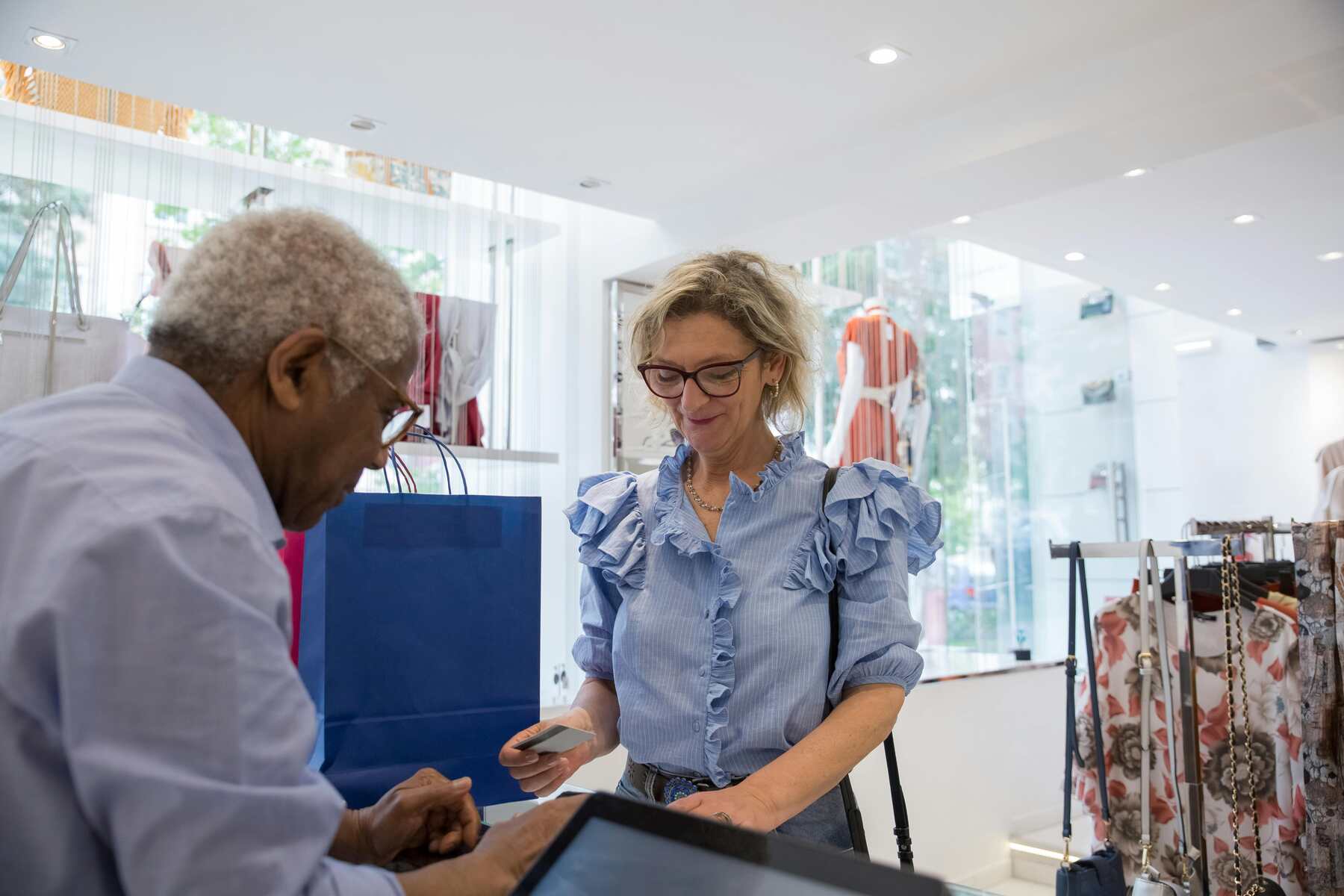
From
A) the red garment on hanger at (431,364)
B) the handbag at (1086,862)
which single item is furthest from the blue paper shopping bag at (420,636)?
the red garment on hanger at (431,364)

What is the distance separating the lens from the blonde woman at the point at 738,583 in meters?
1.49

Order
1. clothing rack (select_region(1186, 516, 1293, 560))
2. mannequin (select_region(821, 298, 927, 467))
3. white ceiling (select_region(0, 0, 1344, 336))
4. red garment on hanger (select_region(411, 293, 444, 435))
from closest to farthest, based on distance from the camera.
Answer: clothing rack (select_region(1186, 516, 1293, 560)), white ceiling (select_region(0, 0, 1344, 336)), red garment on hanger (select_region(411, 293, 444, 435)), mannequin (select_region(821, 298, 927, 467))

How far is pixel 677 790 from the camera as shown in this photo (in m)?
1.53

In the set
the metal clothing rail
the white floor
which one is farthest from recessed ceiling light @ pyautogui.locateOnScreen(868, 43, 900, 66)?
the white floor

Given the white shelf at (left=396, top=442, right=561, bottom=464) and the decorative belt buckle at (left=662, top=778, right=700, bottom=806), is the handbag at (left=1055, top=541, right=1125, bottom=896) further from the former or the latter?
the white shelf at (left=396, top=442, right=561, bottom=464)

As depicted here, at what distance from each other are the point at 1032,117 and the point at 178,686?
382cm

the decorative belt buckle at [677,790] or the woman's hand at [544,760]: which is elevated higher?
the woman's hand at [544,760]

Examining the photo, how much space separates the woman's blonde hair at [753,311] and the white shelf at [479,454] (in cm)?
248

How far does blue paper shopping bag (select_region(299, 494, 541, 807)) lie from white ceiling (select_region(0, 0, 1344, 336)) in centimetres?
223

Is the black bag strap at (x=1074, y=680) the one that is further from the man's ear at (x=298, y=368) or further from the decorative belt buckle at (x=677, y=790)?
the man's ear at (x=298, y=368)

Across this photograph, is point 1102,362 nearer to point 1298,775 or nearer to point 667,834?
point 1298,775

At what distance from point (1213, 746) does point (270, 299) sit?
343 centimetres

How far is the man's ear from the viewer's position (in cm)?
87

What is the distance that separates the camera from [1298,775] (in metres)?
3.09
